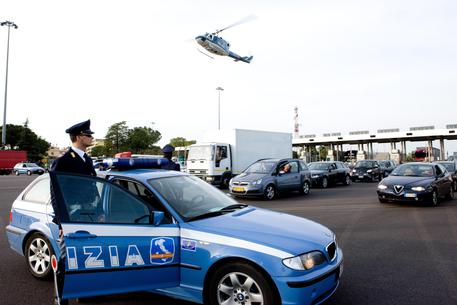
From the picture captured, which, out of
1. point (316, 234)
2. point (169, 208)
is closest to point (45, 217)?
point (169, 208)

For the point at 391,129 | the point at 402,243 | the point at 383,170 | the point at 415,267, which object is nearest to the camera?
the point at 415,267

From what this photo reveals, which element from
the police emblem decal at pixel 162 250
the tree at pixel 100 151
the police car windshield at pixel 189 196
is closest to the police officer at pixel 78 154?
the police car windshield at pixel 189 196

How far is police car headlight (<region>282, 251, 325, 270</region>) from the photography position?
10.5 ft

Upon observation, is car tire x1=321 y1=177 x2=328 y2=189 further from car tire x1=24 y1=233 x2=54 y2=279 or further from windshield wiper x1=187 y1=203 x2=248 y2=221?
car tire x1=24 y1=233 x2=54 y2=279

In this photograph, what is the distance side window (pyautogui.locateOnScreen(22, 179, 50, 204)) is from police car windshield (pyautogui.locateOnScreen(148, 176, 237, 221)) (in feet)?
5.11

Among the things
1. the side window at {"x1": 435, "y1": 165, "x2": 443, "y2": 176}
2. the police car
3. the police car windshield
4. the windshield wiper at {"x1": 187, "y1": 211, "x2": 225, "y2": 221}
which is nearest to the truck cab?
the side window at {"x1": 435, "y1": 165, "x2": 443, "y2": 176}

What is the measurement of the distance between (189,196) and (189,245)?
3.00 ft

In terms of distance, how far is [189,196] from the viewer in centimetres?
427

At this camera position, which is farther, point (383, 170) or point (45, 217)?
point (383, 170)

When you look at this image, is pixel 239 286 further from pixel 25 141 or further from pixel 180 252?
pixel 25 141

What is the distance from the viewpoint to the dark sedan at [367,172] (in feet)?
80.1

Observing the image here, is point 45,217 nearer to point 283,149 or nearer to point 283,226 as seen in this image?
point 283,226

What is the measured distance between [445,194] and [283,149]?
10.7 meters

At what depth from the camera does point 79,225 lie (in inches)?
128
